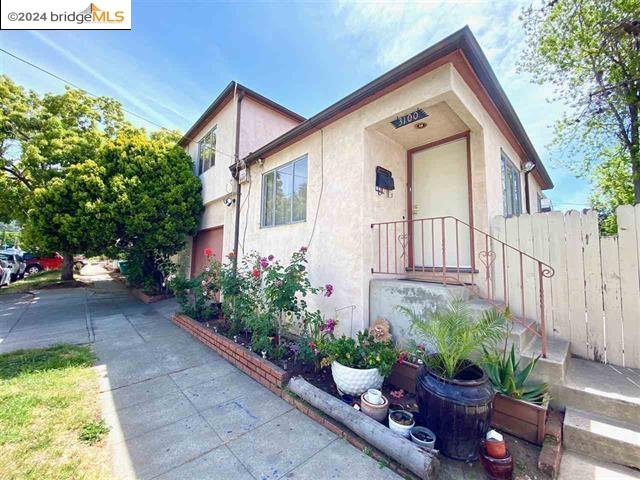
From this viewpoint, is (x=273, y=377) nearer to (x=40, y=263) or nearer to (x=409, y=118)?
(x=409, y=118)

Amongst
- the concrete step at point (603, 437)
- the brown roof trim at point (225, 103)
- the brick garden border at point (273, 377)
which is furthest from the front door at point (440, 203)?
the brown roof trim at point (225, 103)

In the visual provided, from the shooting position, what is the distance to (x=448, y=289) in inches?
142

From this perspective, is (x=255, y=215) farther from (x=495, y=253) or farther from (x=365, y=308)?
(x=495, y=253)

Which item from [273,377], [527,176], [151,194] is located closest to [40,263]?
[151,194]

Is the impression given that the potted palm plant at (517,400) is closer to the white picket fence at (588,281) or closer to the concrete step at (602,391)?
the concrete step at (602,391)

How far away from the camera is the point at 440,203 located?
4.92 metres

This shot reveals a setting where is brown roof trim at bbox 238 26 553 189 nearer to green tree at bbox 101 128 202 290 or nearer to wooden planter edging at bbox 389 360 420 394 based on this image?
wooden planter edging at bbox 389 360 420 394

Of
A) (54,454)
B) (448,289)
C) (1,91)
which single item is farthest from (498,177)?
(1,91)

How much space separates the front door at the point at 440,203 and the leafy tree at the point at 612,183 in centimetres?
935

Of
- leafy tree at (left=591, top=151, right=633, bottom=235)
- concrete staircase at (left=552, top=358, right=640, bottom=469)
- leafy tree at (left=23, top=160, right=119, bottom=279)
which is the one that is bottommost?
concrete staircase at (left=552, top=358, right=640, bottom=469)

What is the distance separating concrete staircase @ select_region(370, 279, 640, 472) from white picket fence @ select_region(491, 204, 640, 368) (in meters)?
0.22

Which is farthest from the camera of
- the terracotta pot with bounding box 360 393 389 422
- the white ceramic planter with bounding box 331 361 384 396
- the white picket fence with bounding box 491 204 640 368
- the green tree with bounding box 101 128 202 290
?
the green tree with bounding box 101 128 202 290

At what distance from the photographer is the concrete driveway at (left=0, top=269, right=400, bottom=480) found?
7.59 feet

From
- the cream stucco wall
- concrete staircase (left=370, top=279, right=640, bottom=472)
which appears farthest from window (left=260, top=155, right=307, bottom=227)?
concrete staircase (left=370, top=279, right=640, bottom=472)
